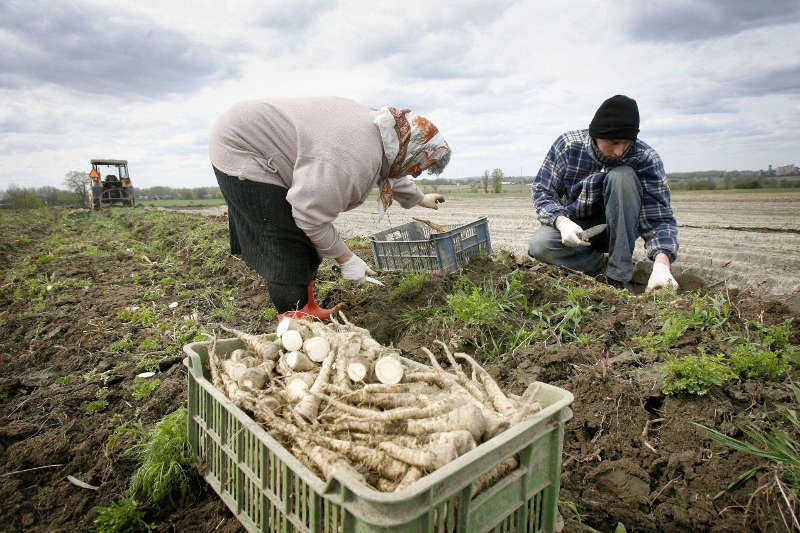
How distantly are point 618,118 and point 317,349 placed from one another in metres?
3.20

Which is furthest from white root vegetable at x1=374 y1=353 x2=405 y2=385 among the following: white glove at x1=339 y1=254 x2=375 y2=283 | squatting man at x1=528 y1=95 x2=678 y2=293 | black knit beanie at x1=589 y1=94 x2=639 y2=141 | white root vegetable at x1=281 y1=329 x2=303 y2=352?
black knit beanie at x1=589 y1=94 x2=639 y2=141

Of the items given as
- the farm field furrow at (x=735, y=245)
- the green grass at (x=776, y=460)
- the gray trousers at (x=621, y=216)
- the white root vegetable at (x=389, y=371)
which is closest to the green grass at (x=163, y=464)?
the white root vegetable at (x=389, y=371)

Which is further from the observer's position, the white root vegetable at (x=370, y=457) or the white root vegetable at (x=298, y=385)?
the white root vegetable at (x=298, y=385)

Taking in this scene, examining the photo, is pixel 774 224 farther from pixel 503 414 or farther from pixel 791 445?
pixel 503 414

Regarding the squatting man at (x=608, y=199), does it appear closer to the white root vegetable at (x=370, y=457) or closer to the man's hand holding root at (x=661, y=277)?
the man's hand holding root at (x=661, y=277)

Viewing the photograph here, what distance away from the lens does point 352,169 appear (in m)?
3.10

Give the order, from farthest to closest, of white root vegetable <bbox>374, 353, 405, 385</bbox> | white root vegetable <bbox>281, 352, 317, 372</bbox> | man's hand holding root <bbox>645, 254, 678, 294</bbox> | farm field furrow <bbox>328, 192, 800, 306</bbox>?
farm field furrow <bbox>328, 192, 800, 306</bbox> < man's hand holding root <bbox>645, 254, 678, 294</bbox> < white root vegetable <bbox>281, 352, 317, 372</bbox> < white root vegetable <bbox>374, 353, 405, 385</bbox>

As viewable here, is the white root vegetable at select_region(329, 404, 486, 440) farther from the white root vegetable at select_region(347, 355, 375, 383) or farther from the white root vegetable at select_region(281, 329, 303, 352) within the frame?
the white root vegetable at select_region(281, 329, 303, 352)

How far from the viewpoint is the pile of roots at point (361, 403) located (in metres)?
1.49

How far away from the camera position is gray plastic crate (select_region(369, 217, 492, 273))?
414 cm

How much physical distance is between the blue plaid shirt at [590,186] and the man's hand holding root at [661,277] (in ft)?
0.47

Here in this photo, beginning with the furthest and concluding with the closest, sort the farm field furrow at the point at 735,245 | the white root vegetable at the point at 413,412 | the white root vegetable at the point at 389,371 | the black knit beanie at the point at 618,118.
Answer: the farm field furrow at the point at 735,245 < the black knit beanie at the point at 618,118 < the white root vegetable at the point at 389,371 < the white root vegetable at the point at 413,412

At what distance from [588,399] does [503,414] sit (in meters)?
1.02

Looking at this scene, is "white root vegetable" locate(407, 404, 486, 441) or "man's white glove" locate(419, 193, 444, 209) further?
"man's white glove" locate(419, 193, 444, 209)
